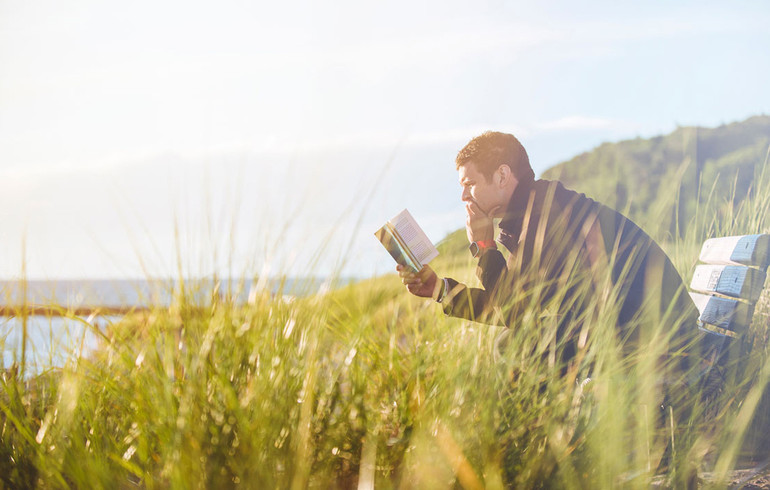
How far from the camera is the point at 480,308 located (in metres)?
2.66

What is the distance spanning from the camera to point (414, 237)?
2.59 m

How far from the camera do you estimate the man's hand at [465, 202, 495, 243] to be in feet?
9.93

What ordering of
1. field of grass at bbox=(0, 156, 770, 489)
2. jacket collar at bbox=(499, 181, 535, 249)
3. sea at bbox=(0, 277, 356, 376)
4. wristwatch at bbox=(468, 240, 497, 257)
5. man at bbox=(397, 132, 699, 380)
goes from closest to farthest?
field of grass at bbox=(0, 156, 770, 489) < sea at bbox=(0, 277, 356, 376) < man at bbox=(397, 132, 699, 380) < jacket collar at bbox=(499, 181, 535, 249) < wristwatch at bbox=(468, 240, 497, 257)

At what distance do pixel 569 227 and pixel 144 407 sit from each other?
5.89 feet

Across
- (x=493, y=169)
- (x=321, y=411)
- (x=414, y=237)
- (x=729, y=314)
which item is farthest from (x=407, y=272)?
(x=729, y=314)

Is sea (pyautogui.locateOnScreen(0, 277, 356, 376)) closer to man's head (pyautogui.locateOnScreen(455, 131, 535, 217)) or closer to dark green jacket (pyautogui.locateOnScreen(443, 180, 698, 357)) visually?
dark green jacket (pyautogui.locateOnScreen(443, 180, 698, 357))

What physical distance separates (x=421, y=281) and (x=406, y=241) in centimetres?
19

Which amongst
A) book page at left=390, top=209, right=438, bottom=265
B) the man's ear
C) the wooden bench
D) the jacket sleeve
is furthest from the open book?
the wooden bench

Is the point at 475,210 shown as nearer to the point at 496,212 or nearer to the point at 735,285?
the point at 496,212

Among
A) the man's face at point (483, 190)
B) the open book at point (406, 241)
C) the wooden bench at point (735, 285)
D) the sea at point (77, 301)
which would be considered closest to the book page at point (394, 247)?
the open book at point (406, 241)

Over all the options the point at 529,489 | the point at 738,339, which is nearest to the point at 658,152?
the point at 738,339

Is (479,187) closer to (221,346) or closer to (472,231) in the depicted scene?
(472,231)

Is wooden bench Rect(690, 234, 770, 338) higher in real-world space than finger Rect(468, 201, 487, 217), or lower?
lower

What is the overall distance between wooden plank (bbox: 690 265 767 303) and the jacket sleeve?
49.1 inches
